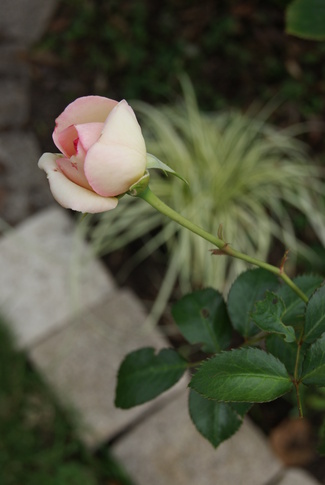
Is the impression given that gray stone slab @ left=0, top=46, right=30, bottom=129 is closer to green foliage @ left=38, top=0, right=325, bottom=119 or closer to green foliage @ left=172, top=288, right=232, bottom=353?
green foliage @ left=38, top=0, right=325, bottom=119

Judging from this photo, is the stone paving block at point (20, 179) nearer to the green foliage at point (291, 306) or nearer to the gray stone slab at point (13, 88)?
the gray stone slab at point (13, 88)

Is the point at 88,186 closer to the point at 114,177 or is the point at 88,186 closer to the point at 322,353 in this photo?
the point at 114,177

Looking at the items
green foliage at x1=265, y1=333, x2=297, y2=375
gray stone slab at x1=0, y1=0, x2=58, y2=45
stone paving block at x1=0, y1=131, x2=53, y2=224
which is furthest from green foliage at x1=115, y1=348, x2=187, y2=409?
gray stone slab at x1=0, y1=0, x2=58, y2=45

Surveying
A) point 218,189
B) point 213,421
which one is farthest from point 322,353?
point 218,189

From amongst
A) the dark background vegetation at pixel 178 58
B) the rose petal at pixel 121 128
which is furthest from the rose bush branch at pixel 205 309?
the dark background vegetation at pixel 178 58

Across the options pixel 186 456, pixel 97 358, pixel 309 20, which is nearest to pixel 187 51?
pixel 309 20

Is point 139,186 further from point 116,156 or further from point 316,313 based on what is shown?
point 316,313
